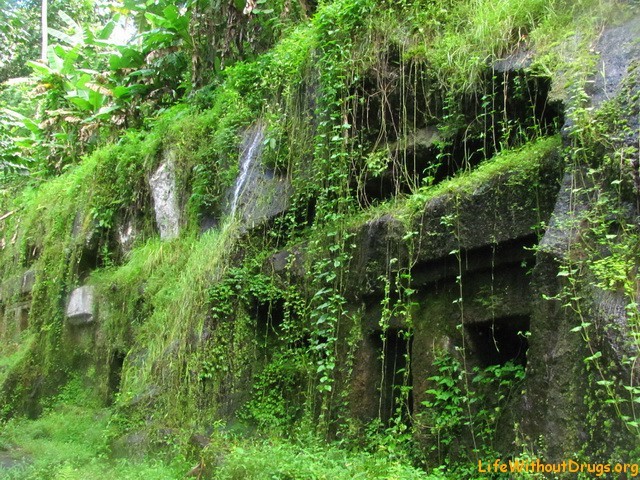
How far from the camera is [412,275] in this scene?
484 cm

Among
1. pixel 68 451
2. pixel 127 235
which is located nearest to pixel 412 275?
pixel 68 451

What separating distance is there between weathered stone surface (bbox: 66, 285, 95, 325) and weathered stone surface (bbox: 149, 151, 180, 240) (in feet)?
4.63

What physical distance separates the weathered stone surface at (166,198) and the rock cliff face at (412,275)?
2.7 inches

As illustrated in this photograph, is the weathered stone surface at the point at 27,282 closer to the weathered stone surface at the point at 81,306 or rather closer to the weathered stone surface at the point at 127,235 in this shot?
the weathered stone surface at the point at 81,306

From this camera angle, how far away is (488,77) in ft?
16.5

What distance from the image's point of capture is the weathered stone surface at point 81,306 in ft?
26.7

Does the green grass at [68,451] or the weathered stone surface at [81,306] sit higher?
the weathered stone surface at [81,306]

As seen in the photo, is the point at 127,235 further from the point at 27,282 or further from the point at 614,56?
the point at 614,56

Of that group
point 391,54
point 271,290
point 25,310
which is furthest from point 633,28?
point 25,310

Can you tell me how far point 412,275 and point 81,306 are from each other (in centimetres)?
539

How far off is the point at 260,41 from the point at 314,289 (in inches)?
191

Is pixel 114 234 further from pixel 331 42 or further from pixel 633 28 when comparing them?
pixel 633 28

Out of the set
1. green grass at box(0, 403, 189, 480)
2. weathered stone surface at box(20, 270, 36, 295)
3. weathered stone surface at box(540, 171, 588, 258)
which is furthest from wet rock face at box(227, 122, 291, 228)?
weathered stone surface at box(20, 270, 36, 295)

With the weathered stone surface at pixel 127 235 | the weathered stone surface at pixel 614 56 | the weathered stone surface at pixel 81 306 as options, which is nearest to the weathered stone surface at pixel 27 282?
the weathered stone surface at pixel 81 306
